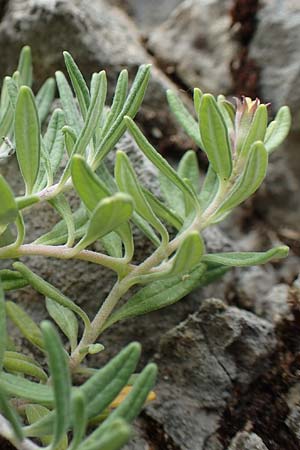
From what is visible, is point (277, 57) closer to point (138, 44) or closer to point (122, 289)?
point (138, 44)

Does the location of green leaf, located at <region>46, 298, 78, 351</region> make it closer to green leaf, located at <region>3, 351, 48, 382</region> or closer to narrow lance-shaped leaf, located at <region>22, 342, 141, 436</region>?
green leaf, located at <region>3, 351, 48, 382</region>

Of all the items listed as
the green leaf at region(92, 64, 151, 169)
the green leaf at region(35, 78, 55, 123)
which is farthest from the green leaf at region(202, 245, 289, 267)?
the green leaf at region(35, 78, 55, 123)

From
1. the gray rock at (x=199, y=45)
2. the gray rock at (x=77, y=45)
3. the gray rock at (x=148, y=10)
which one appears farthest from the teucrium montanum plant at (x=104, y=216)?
the gray rock at (x=148, y=10)

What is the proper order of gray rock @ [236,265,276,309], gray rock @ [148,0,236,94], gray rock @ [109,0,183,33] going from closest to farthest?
gray rock @ [236,265,276,309] → gray rock @ [148,0,236,94] → gray rock @ [109,0,183,33]

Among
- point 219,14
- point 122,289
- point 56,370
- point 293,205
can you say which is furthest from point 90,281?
point 219,14

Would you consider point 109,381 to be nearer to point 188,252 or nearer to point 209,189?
point 188,252

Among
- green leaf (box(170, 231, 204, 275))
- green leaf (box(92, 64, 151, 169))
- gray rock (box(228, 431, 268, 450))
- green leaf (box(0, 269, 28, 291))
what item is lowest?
gray rock (box(228, 431, 268, 450))

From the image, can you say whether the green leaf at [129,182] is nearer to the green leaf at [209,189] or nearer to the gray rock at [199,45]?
the green leaf at [209,189]
